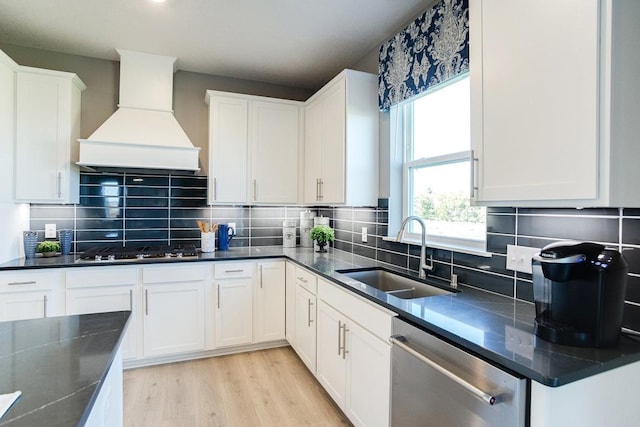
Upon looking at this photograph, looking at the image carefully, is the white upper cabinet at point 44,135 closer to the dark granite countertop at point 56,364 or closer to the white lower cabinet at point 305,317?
the dark granite countertop at point 56,364

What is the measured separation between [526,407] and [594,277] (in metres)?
0.44

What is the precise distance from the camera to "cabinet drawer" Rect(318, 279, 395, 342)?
1614 millimetres

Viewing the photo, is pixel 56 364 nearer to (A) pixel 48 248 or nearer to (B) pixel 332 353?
(B) pixel 332 353

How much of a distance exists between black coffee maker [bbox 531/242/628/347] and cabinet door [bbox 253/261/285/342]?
2.27 m

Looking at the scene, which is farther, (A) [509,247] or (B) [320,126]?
(B) [320,126]

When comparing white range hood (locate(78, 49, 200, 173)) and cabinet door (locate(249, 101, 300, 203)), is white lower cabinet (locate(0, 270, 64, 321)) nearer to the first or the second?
white range hood (locate(78, 49, 200, 173))

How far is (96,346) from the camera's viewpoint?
106cm

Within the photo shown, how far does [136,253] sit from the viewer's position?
274 centimetres

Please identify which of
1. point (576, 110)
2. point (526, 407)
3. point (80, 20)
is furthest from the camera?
point (80, 20)

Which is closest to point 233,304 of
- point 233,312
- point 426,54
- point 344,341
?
point 233,312

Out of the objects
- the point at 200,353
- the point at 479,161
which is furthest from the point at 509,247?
the point at 200,353

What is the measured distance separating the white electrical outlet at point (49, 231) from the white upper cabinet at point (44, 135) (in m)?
0.35

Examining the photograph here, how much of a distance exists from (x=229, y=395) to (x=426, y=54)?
2.62 m

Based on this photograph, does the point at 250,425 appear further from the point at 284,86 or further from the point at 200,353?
the point at 284,86
